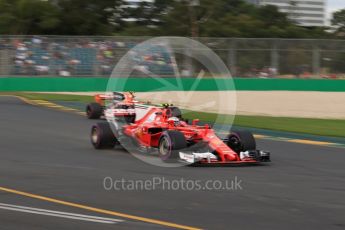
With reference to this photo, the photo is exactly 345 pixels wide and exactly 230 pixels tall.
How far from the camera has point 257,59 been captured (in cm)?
3788

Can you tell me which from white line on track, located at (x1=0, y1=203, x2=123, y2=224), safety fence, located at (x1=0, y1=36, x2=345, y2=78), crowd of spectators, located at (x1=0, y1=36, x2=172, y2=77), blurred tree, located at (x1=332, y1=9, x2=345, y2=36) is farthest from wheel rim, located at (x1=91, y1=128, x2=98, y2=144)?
blurred tree, located at (x1=332, y1=9, x2=345, y2=36)

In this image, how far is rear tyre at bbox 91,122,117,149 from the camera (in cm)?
1189

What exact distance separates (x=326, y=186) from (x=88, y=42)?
27.2 meters

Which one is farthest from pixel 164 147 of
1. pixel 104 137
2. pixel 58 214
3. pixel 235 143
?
pixel 58 214

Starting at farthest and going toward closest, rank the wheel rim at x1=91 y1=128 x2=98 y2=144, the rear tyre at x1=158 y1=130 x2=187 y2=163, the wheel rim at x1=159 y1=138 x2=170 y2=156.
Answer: the wheel rim at x1=91 y1=128 x2=98 y2=144, the wheel rim at x1=159 y1=138 x2=170 y2=156, the rear tyre at x1=158 y1=130 x2=187 y2=163

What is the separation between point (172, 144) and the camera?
10.1 metres

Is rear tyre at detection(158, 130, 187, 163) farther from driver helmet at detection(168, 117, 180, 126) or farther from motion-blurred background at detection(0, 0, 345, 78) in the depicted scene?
motion-blurred background at detection(0, 0, 345, 78)

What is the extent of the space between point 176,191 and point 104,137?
4132 mm

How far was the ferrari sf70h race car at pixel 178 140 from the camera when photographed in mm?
10141

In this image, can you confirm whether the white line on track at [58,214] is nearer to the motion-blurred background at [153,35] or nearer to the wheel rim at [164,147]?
the wheel rim at [164,147]

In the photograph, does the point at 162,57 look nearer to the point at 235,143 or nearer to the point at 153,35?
the point at 235,143

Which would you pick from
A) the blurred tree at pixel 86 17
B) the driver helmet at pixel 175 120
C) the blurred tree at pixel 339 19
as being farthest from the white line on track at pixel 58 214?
the blurred tree at pixel 339 19

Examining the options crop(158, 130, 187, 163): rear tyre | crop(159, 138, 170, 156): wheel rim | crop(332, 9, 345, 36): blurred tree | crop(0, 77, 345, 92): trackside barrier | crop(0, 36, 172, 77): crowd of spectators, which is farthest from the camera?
crop(332, 9, 345, 36): blurred tree

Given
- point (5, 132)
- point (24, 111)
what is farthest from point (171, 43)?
point (5, 132)
